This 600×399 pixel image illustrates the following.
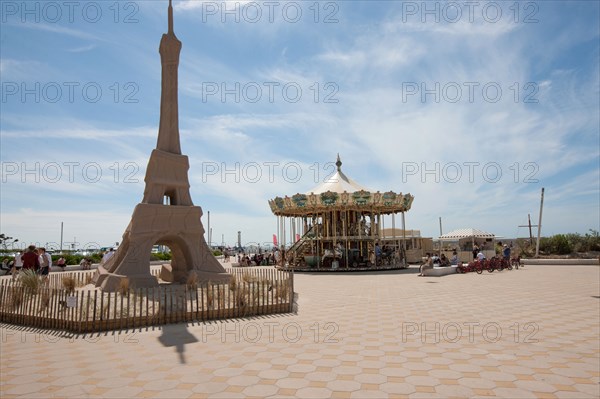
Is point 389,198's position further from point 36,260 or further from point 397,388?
point 397,388

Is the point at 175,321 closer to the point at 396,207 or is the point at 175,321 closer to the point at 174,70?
the point at 174,70

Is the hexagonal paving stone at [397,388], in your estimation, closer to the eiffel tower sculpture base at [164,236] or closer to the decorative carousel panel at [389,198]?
the eiffel tower sculpture base at [164,236]

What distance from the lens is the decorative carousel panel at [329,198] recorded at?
22709 millimetres

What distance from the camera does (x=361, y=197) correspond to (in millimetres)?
22906

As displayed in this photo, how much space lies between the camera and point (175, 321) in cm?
805

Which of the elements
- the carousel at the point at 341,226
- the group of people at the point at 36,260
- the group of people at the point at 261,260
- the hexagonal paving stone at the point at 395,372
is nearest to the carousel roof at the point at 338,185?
the carousel at the point at 341,226

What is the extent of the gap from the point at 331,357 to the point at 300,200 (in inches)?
703

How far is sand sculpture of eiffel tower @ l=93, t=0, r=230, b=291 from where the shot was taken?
497 inches

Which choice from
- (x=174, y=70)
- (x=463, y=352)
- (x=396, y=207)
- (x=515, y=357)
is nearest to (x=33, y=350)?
(x=463, y=352)

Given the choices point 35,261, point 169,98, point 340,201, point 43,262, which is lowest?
point 43,262

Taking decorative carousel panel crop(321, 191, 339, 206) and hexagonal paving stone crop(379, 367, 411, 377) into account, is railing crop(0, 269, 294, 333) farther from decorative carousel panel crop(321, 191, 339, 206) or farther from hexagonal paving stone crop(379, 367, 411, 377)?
decorative carousel panel crop(321, 191, 339, 206)

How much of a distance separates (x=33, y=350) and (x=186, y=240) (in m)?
7.68

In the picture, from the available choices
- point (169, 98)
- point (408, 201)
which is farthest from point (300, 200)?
point (169, 98)

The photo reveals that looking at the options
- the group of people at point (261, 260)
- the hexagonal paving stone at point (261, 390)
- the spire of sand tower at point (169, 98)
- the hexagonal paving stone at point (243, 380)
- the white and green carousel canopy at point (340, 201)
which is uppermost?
the spire of sand tower at point (169, 98)
